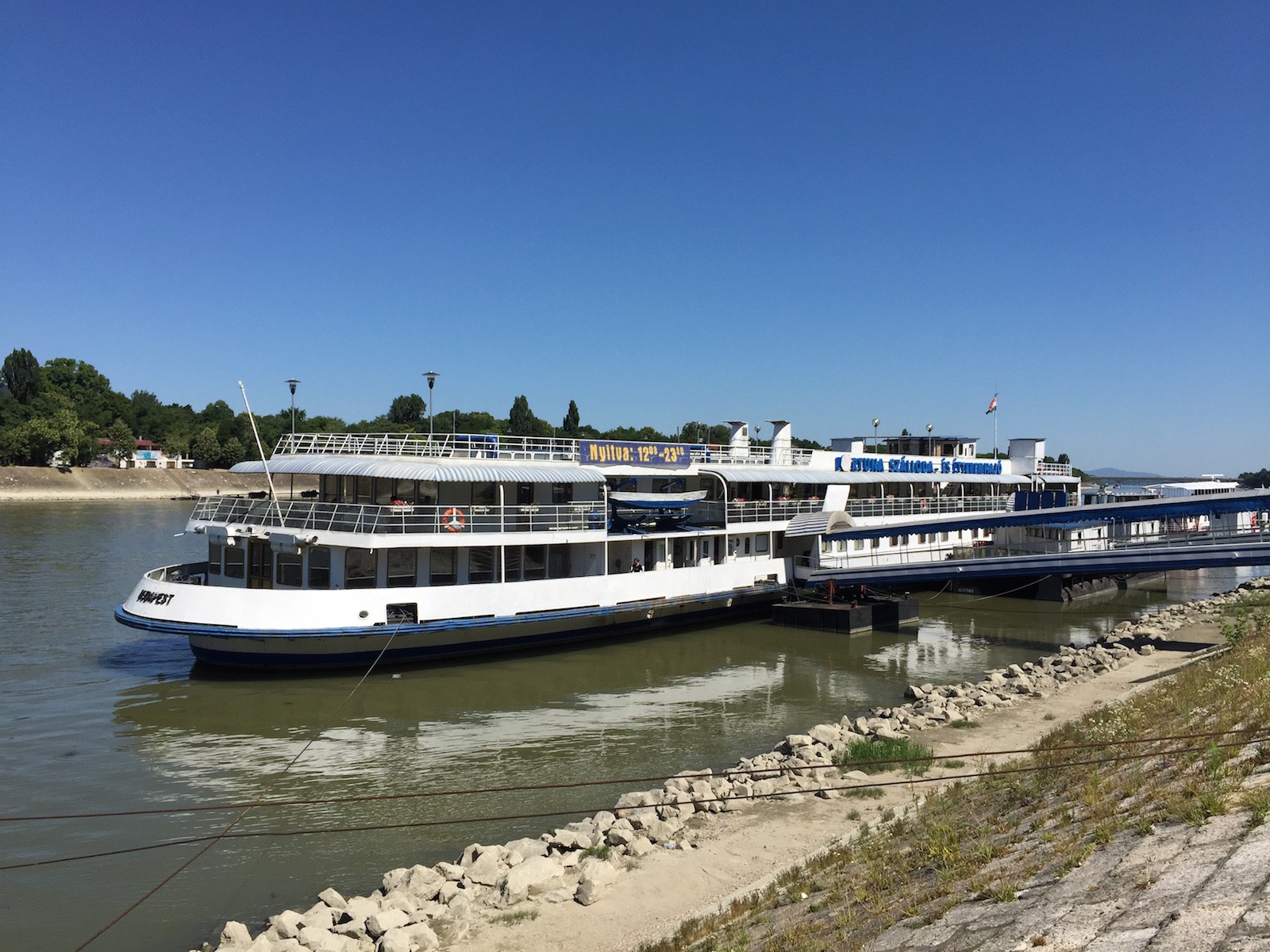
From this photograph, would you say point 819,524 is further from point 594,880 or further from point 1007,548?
point 594,880

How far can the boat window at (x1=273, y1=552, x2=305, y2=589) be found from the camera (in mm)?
23438

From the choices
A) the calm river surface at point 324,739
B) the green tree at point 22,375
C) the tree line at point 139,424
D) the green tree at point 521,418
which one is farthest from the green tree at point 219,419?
the calm river surface at point 324,739

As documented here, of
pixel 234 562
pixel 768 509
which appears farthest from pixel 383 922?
pixel 768 509

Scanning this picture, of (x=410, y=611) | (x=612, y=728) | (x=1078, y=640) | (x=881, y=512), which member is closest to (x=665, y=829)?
(x=612, y=728)

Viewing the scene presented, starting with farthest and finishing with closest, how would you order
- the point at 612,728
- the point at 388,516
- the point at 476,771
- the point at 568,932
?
the point at 388,516 → the point at 612,728 → the point at 476,771 → the point at 568,932

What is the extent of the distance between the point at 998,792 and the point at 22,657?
26705 millimetres

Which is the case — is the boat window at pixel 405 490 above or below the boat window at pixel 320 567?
above

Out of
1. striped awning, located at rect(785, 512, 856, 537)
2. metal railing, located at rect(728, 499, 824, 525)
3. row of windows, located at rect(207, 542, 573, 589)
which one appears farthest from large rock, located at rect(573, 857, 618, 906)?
striped awning, located at rect(785, 512, 856, 537)

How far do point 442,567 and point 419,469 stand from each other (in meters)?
3.34

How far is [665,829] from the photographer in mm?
12438

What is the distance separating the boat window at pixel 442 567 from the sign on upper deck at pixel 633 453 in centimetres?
672

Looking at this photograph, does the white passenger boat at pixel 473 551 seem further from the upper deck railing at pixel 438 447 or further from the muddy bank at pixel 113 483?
the muddy bank at pixel 113 483

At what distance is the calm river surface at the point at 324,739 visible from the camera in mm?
12141

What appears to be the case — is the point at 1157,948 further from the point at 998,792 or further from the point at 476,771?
the point at 476,771
